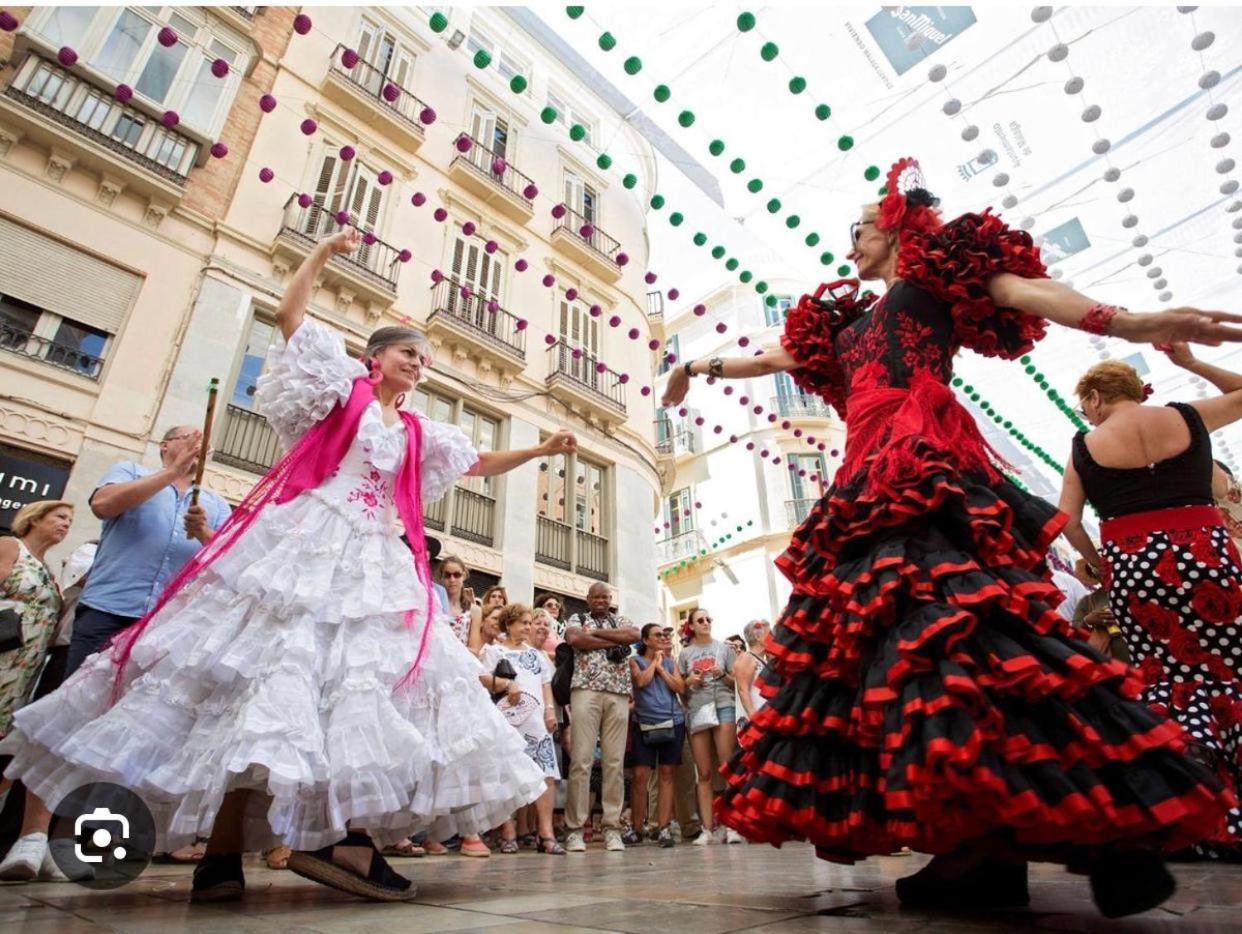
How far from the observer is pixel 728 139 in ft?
24.6

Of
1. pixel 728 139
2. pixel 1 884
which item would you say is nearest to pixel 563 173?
pixel 728 139

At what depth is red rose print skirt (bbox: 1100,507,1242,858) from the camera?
2.39 m

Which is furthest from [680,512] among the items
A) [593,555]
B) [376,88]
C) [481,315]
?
[376,88]

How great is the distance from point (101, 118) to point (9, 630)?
9.46 metres

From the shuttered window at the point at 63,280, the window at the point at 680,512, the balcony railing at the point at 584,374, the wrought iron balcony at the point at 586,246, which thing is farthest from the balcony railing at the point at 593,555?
the shuttered window at the point at 63,280

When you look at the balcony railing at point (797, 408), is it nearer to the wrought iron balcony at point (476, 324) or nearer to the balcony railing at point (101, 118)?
the wrought iron balcony at point (476, 324)

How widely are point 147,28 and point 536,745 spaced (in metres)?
11.5

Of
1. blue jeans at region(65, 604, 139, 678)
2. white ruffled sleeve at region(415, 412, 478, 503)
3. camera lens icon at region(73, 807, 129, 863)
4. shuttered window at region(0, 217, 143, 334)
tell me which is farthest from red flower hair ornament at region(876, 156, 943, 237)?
shuttered window at region(0, 217, 143, 334)

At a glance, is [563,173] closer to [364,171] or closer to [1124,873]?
[364,171]

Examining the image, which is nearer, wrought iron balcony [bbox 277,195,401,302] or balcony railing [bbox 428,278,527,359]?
wrought iron balcony [bbox 277,195,401,302]

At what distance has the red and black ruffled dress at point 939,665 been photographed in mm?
1246

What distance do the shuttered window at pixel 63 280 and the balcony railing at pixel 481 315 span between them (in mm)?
4276

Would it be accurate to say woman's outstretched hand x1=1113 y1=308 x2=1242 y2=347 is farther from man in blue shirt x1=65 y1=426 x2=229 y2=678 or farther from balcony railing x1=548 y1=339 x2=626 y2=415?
balcony railing x1=548 y1=339 x2=626 y2=415

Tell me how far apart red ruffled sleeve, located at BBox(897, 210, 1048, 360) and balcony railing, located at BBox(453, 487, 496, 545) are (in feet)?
32.3
